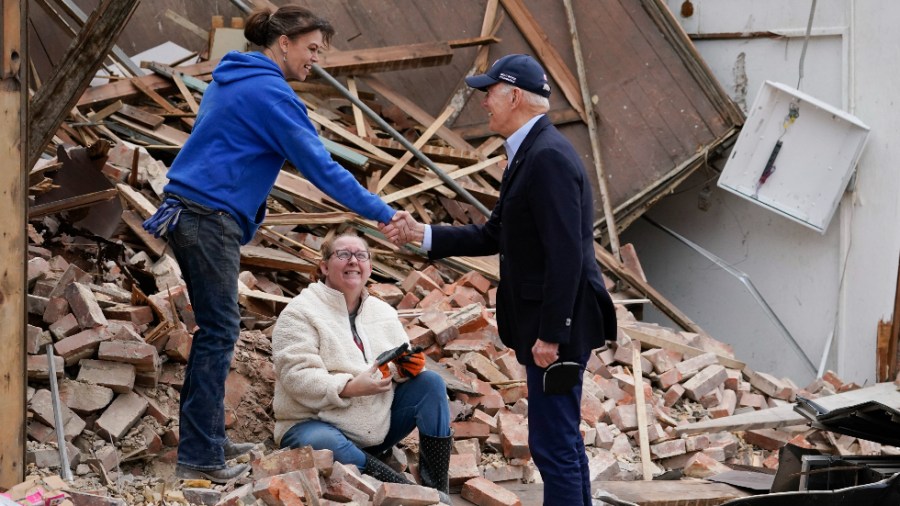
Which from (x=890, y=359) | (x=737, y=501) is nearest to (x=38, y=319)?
(x=737, y=501)

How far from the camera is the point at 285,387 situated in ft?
16.6

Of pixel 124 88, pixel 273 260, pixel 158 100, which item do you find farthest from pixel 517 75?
pixel 124 88

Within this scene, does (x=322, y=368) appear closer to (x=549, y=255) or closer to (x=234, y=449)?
(x=234, y=449)

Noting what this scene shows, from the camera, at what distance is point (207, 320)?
4617 millimetres

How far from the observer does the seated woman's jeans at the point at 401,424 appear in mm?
4945

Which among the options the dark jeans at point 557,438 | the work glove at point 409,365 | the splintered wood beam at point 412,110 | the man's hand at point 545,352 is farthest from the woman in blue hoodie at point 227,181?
the splintered wood beam at point 412,110

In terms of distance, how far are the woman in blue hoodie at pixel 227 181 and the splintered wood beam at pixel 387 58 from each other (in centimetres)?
472

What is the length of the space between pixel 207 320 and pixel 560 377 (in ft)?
4.83

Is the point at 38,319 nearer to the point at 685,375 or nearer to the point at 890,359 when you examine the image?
the point at 685,375

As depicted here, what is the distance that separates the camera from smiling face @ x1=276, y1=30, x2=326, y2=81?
466cm

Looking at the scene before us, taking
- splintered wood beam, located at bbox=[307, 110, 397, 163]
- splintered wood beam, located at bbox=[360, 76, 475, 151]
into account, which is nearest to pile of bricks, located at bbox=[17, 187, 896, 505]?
splintered wood beam, located at bbox=[307, 110, 397, 163]

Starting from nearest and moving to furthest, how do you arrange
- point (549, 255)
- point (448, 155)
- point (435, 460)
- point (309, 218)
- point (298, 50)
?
point (549, 255) → point (298, 50) → point (435, 460) → point (309, 218) → point (448, 155)

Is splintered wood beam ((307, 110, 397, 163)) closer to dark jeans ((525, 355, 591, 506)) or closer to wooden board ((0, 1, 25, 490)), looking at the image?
dark jeans ((525, 355, 591, 506))

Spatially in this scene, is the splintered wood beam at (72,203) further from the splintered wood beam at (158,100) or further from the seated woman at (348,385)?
the splintered wood beam at (158,100)
